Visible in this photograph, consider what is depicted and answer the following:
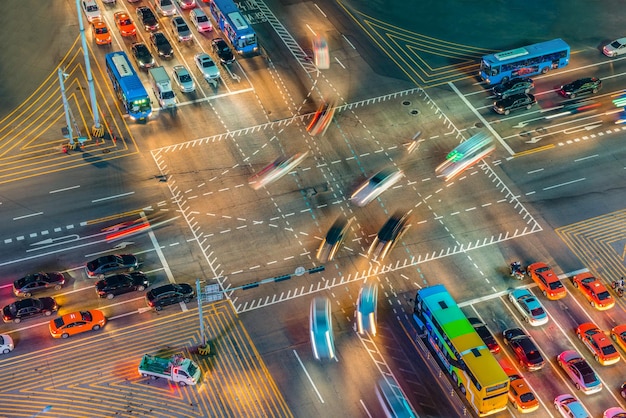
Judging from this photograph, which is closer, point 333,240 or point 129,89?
point 333,240

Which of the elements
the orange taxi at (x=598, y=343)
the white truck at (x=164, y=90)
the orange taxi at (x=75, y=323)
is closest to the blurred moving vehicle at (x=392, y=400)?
the orange taxi at (x=598, y=343)

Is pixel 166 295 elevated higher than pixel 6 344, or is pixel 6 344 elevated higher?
pixel 6 344

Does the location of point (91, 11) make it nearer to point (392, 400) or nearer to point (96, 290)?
point (96, 290)

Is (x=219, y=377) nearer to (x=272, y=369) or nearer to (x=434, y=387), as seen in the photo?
(x=272, y=369)

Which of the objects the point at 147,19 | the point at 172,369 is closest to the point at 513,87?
the point at 147,19

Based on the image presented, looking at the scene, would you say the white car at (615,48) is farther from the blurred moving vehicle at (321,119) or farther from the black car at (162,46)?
the black car at (162,46)

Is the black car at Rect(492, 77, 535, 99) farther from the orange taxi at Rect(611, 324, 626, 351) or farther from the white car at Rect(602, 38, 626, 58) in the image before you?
the orange taxi at Rect(611, 324, 626, 351)

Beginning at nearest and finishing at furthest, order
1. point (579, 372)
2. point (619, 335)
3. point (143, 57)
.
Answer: point (579, 372)
point (619, 335)
point (143, 57)
